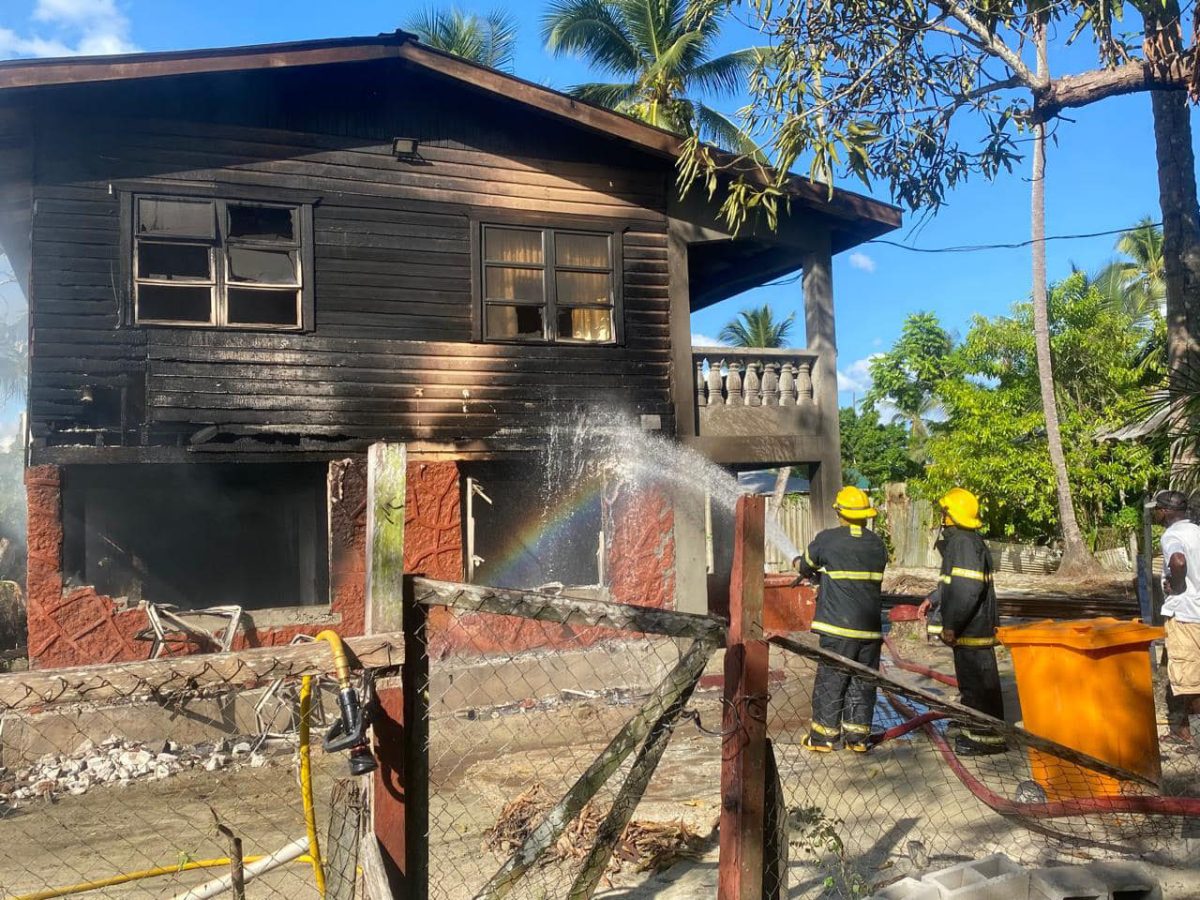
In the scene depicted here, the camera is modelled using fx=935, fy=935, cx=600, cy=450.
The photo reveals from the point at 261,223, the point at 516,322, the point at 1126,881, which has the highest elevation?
the point at 261,223

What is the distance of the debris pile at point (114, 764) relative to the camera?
717cm

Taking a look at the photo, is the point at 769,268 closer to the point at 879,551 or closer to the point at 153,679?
the point at 879,551

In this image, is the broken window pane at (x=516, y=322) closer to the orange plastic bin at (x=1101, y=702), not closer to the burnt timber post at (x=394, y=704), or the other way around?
the orange plastic bin at (x=1101, y=702)

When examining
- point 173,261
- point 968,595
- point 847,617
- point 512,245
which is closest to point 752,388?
point 512,245

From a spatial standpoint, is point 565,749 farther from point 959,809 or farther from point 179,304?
point 179,304

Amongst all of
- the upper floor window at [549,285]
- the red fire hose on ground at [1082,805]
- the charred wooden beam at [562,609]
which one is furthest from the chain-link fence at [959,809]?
the upper floor window at [549,285]

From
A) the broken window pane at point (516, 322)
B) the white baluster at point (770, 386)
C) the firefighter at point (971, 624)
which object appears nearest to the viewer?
the firefighter at point (971, 624)

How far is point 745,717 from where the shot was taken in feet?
9.30

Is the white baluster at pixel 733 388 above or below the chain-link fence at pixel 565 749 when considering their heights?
above

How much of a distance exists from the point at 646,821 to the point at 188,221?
7777mm

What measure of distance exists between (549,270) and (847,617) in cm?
594

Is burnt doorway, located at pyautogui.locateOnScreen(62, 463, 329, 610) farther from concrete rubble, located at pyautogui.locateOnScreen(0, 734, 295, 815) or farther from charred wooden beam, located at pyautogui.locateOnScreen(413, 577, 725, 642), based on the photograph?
charred wooden beam, located at pyautogui.locateOnScreen(413, 577, 725, 642)

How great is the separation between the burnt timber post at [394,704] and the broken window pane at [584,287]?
27.5ft

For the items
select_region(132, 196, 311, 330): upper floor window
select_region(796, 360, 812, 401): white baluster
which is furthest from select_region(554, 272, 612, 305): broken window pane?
select_region(132, 196, 311, 330): upper floor window
